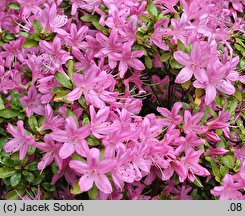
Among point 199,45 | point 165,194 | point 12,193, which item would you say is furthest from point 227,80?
point 12,193

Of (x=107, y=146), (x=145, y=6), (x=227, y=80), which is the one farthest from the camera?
(x=145, y=6)

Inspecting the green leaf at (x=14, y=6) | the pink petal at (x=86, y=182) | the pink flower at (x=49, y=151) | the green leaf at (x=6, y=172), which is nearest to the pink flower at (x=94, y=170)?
the pink petal at (x=86, y=182)

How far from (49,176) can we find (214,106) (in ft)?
2.71

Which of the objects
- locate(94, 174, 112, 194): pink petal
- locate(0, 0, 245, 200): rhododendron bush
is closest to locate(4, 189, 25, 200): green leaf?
locate(0, 0, 245, 200): rhododendron bush

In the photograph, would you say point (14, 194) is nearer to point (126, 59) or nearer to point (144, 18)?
point (126, 59)

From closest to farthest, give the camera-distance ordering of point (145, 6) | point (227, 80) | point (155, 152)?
point (155, 152)
point (227, 80)
point (145, 6)

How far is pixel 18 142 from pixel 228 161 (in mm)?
908

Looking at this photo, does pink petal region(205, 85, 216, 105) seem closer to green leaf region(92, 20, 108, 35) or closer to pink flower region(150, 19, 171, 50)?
pink flower region(150, 19, 171, 50)

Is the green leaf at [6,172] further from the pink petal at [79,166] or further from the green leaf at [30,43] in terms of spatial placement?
the green leaf at [30,43]

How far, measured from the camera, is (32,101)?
2209 mm

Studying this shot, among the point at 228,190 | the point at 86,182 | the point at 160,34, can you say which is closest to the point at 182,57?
the point at 160,34
